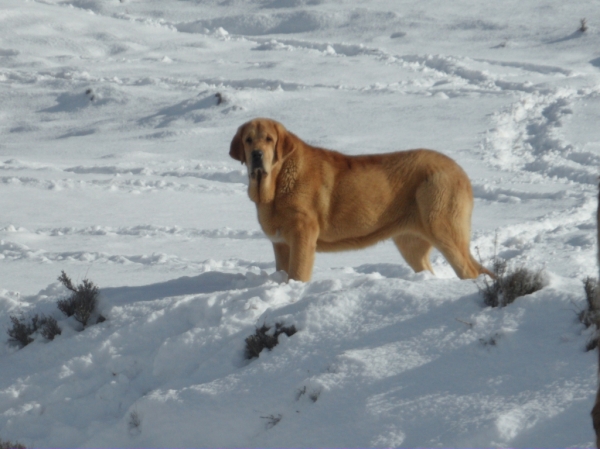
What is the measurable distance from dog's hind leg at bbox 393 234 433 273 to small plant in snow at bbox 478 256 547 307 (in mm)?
2386

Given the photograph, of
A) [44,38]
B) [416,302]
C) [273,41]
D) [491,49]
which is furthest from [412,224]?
[44,38]

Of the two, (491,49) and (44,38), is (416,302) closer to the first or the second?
(491,49)

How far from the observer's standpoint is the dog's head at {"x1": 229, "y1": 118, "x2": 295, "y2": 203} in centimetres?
684

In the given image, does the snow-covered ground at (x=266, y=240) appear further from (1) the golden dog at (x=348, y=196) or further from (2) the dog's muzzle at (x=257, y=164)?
(2) the dog's muzzle at (x=257, y=164)

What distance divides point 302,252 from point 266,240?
4.52 metres

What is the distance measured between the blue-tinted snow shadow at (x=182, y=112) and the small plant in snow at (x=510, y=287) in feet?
48.3

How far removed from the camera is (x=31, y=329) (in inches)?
243

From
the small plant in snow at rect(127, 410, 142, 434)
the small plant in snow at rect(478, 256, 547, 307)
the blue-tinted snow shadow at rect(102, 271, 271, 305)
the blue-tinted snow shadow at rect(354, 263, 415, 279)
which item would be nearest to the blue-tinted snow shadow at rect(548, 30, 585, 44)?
the blue-tinted snow shadow at rect(354, 263, 415, 279)

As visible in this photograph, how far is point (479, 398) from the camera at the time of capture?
13.2 ft

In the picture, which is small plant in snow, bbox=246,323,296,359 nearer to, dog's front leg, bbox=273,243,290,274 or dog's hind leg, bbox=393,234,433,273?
dog's front leg, bbox=273,243,290,274

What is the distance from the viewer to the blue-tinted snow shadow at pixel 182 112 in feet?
63.2

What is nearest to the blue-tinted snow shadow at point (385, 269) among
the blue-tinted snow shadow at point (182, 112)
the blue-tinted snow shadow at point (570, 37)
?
the blue-tinted snow shadow at point (182, 112)

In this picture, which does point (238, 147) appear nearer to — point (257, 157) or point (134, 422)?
point (257, 157)

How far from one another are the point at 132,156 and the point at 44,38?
13.0 m
